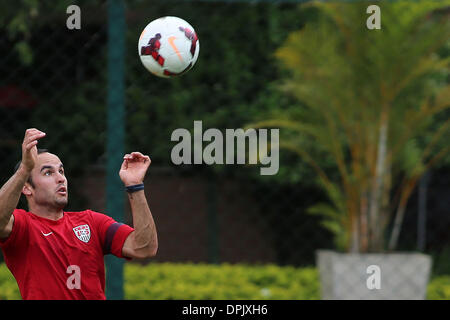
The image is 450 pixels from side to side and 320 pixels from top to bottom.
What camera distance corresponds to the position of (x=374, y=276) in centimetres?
555

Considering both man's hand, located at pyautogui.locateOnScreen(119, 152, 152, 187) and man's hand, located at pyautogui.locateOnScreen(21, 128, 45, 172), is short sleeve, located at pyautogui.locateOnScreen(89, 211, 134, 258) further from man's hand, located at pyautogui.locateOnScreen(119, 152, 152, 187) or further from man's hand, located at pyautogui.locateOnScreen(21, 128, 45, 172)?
man's hand, located at pyautogui.locateOnScreen(21, 128, 45, 172)

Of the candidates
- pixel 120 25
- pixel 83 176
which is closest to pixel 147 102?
pixel 83 176

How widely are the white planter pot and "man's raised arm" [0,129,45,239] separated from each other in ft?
10.7

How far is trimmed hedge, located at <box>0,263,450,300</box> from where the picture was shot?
4.49m

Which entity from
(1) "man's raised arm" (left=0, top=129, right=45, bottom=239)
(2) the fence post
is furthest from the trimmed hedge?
(1) "man's raised arm" (left=0, top=129, right=45, bottom=239)

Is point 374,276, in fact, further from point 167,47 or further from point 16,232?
point 16,232

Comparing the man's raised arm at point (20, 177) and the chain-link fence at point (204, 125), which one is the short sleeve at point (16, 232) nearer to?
the man's raised arm at point (20, 177)

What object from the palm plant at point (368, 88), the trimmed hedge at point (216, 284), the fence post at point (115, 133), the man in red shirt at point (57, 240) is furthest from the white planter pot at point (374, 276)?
the man in red shirt at point (57, 240)

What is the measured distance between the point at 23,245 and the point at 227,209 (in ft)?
20.9

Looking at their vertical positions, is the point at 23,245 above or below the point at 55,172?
below

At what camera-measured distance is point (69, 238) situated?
9.78ft

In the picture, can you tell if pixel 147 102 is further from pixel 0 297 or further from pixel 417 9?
pixel 0 297

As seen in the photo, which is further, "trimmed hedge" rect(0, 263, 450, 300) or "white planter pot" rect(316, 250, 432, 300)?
"white planter pot" rect(316, 250, 432, 300)

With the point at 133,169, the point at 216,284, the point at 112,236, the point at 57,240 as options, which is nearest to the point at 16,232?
the point at 57,240
